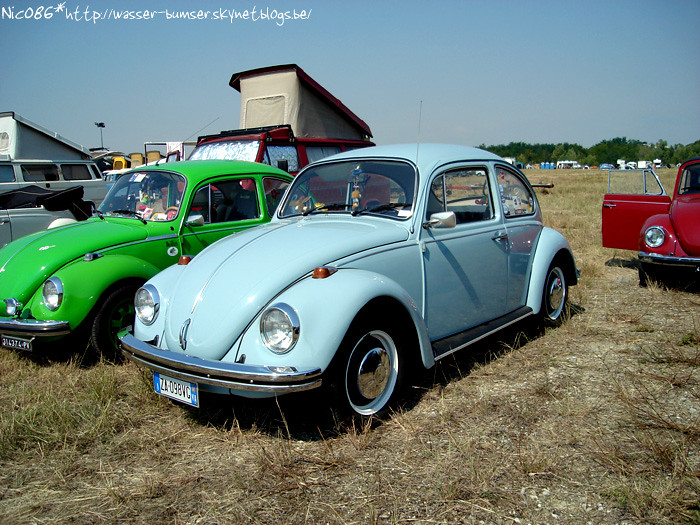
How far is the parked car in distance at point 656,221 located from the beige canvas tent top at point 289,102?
686cm

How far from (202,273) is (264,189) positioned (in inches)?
109

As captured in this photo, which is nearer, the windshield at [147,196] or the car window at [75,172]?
the windshield at [147,196]

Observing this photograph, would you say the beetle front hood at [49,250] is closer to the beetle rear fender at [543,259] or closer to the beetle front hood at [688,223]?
the beetle rear fender at [543,259]

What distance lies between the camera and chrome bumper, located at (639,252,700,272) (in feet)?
20.7

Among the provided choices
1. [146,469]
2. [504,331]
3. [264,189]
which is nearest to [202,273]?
[146,469]

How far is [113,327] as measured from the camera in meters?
4.78

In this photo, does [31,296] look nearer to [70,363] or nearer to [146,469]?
[70,363]

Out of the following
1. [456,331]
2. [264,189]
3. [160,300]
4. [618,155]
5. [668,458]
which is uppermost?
[618,155]

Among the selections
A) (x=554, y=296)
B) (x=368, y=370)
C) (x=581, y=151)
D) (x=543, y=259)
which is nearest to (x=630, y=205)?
(x=554, y=296)

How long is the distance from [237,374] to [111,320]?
2.37 m

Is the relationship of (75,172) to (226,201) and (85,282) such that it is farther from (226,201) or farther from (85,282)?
(85,282)

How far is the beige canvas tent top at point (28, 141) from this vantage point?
1516 cm

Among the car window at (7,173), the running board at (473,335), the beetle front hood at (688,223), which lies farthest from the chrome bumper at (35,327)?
the car window at (7,173)

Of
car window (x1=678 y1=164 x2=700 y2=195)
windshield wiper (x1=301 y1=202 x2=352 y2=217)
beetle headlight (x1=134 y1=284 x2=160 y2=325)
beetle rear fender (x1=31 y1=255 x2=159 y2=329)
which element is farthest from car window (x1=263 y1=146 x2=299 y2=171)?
beetle headlight (x1=134 y1=284 x2=160 y2=325)
